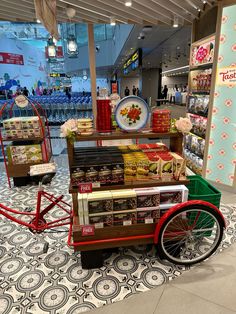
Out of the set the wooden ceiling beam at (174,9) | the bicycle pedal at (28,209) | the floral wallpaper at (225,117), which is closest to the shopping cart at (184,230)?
the bicycle pedal at (28,209)

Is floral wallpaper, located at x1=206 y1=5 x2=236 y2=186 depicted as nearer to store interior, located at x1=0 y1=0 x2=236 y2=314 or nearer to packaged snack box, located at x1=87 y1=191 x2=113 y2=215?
store interior, located at x1=0 y1=0 x2=236 y2=314

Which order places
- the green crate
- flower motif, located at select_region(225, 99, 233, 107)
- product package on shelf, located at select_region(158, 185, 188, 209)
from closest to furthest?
product package on shelf, located at select_region(158, 185, 188, 209) < the green crate < flower motif, located at select_region(225, 99, 233, 107)

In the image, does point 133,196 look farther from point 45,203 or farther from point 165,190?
point 45,203

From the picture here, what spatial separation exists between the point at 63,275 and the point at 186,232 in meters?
1.27

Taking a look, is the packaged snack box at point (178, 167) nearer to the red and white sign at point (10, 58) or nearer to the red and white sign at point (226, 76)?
the red and white sign at point (226, 76)

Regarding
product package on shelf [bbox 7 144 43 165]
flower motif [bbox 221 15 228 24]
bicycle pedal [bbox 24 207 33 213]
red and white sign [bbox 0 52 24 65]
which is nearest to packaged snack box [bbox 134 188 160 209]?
bicycle pedal [bbox 24 207 33 213]

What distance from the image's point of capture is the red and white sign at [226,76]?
10.4 ft

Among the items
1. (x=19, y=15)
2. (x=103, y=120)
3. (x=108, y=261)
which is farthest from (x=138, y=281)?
(x=19, y=15)

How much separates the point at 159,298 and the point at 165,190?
91 cm

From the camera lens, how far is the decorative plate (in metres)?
2.01

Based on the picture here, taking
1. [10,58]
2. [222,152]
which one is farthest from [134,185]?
[10,58]

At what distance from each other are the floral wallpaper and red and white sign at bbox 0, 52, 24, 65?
11206 millimetres

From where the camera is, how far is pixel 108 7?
3.61 m

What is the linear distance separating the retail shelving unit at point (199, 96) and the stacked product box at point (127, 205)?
2.04m
